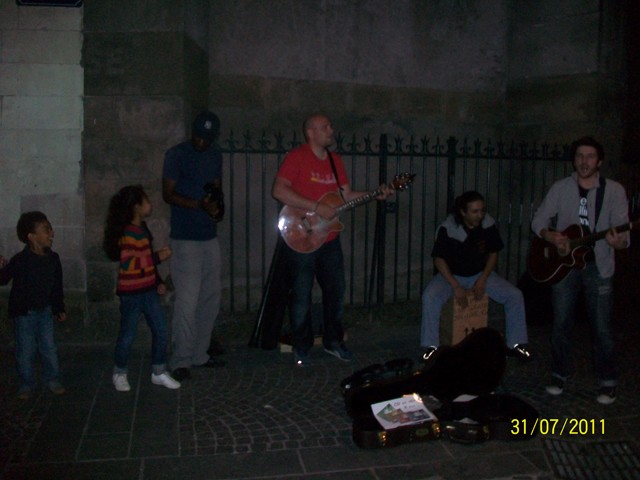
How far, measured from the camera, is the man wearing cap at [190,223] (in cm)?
532

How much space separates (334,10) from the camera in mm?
7832

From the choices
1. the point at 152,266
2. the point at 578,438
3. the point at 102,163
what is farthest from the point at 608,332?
the point at 102,163

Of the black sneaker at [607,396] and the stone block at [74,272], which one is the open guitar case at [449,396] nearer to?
the black sneaker at [607,396]

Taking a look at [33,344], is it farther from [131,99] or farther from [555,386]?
[555,386]

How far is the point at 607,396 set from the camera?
4.96 metres

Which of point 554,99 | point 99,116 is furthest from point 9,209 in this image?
point 554,99

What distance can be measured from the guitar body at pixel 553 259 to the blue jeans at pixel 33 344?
139 inches

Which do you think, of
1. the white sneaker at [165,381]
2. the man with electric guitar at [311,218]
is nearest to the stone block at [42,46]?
the man with electric guitar at [311,218]

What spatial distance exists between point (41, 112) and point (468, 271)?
3.96 m

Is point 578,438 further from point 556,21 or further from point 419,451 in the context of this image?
point 556,21

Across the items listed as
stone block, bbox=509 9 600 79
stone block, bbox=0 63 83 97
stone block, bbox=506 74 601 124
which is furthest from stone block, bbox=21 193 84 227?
stone block, bbox=509 9 600 79

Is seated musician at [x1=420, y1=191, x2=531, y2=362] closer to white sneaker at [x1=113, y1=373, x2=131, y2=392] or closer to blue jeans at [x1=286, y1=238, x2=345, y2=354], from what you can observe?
blue jeans at [x1=286, y1=238, x2=345, y2=354]
